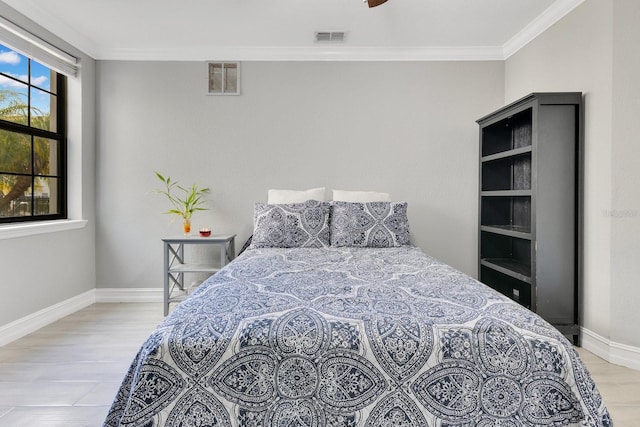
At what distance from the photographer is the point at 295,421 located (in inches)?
45.8

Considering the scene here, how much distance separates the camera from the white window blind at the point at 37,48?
266cm

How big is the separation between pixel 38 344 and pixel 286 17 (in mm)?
3042

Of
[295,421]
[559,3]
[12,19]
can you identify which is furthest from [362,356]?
[12,19]

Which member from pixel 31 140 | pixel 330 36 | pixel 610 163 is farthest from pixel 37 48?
pixel 610 163

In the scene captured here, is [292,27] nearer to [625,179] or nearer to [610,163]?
[610,163]

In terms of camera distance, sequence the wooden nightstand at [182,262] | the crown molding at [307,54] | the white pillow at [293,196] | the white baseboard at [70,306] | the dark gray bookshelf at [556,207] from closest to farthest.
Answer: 1. the dark gray bookshelf at [556,207]
2. the white baseboard at [70,306]
3. the wooden nightstand at [182,262]
4. the white pillow at [293,196]
5. the crown molding at [307,54]

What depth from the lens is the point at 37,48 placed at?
2951 mm

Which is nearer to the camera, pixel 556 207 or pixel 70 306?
pixel 556 207

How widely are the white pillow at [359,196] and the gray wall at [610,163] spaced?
1511mm

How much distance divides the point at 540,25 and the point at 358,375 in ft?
10.6

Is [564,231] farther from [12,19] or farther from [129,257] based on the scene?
[12,19]

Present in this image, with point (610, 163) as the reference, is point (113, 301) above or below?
below

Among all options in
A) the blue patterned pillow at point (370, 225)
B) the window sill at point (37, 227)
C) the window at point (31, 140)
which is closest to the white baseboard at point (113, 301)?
the window sill at point (37, 227)

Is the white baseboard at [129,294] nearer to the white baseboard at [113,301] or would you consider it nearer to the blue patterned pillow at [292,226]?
the white baseboard at [113,301]
